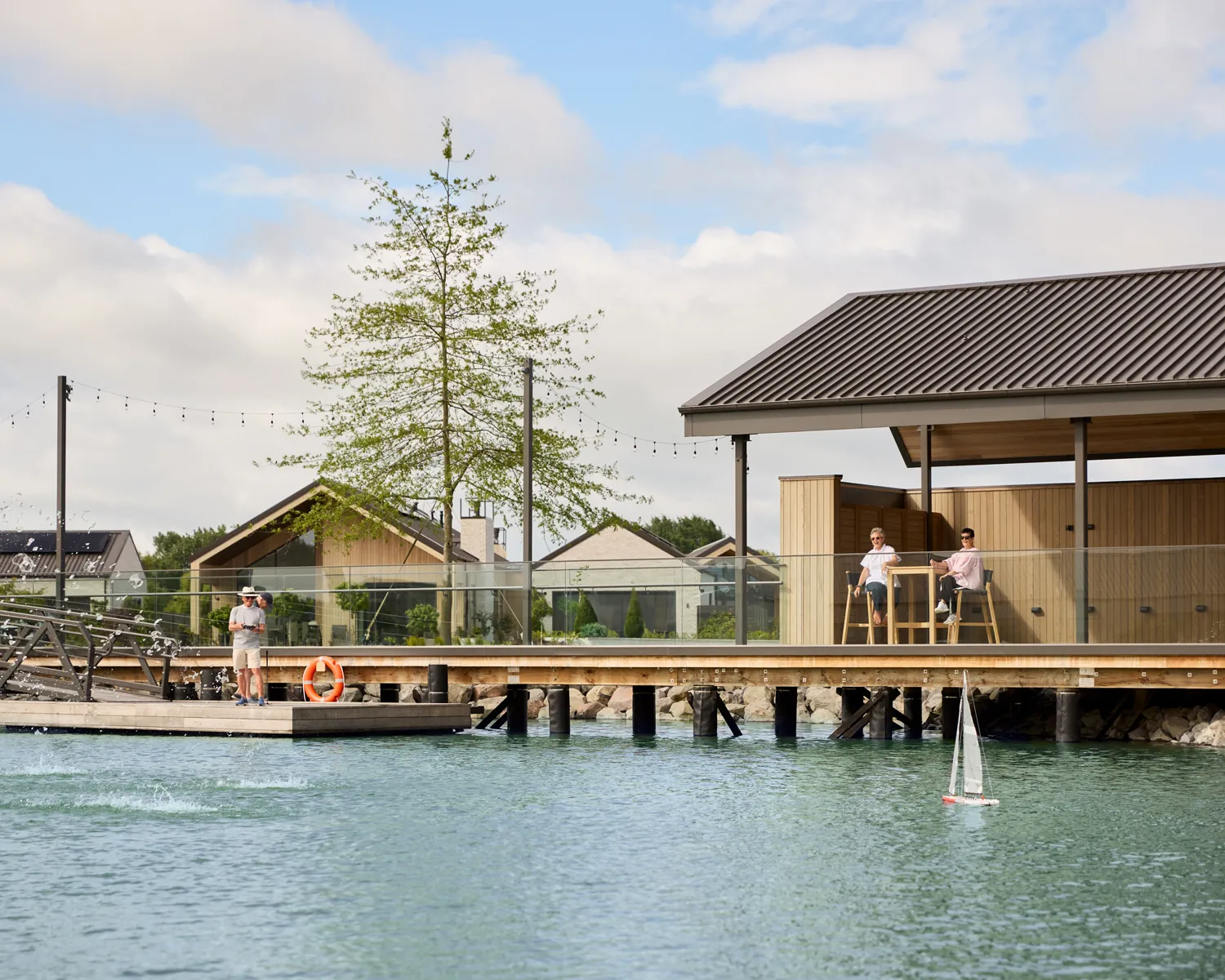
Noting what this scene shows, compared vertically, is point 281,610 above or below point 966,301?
below

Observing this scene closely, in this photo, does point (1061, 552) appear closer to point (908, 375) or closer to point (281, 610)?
point (908, 375)

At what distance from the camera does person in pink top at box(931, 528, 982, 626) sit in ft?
72.8

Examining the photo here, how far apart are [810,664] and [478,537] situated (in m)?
28.2

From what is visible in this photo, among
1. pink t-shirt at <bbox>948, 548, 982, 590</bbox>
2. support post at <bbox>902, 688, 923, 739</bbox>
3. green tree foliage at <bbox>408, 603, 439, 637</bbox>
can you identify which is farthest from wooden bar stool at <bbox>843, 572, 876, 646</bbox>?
green tree foliage at <bbox>408, 603, 439, 637</bbox>

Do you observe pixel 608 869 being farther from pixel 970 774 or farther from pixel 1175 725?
pixel 1175 725

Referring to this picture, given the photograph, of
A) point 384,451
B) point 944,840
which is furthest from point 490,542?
point 944,840

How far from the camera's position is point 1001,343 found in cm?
2508

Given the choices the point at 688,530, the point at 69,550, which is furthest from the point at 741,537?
the point at 688,530

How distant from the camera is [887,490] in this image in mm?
26641

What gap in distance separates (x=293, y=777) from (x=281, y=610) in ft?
30.2

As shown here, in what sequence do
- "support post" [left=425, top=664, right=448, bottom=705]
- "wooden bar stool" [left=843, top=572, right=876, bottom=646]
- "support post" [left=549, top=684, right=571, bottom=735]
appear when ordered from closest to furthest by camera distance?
"wooden bar stool" [left=843, top=572, right=876, bottom=646] < "support post" [left=425, top=664, right=448, bottom=705] < "support post" [left=549, top=684, right=571, bottom=735]

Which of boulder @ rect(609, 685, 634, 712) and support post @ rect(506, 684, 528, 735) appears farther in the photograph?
boulder @ rect(609, 685, 634, 712)

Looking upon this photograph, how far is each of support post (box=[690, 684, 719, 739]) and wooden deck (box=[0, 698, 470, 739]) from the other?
387 centimetres

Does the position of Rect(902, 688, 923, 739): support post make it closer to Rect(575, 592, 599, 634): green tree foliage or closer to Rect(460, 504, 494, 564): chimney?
Rect(575, 592, 599, 634): green tree foliage
